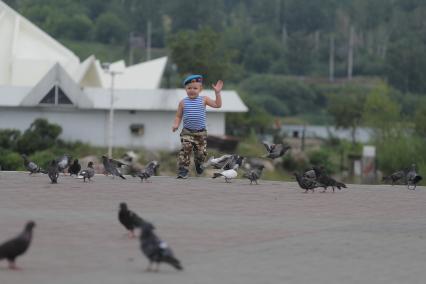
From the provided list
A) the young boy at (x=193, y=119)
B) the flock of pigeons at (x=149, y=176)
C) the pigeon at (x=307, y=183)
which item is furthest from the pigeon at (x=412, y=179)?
the young boy at (x=193, y=119)

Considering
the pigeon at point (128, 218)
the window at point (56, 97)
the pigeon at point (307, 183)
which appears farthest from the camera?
the window at point (56, 97)

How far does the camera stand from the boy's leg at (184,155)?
648 inches

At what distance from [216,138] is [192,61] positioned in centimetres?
1910

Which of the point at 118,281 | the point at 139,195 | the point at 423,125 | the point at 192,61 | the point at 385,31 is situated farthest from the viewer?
the point at 385,31

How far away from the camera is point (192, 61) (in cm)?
7344

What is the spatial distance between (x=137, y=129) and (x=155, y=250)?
48.1 metres

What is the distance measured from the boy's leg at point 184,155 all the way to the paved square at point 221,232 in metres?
0.97

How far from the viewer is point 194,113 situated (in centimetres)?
1633

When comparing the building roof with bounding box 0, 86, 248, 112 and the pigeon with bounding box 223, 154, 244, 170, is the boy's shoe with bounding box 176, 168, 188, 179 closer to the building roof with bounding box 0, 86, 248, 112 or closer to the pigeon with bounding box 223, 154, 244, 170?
the pigeon with bounding box 223, 154, 244, 170

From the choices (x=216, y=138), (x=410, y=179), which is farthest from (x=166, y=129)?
(x=410, y=179)

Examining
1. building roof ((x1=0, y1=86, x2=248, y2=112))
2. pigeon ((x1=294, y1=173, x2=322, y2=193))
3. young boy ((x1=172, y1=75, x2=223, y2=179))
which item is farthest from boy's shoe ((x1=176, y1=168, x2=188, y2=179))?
building roof ((x1=0, y1=86, x2=248, y2=112))

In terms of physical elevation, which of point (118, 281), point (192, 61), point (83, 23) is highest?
point (83, 23)

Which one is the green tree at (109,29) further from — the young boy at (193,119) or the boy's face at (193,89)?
the boy's face at (193,89)

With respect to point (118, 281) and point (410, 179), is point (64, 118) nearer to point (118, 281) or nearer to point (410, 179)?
point (410, 179)
